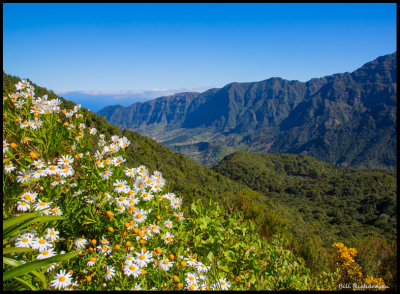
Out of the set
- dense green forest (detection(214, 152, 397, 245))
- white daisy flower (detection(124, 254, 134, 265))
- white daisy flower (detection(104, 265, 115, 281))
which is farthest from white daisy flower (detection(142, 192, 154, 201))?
dense green forest (detection(214, 152, 397, 245))

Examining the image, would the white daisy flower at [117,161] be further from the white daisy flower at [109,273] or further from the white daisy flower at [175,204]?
the white daisy flower at [109,273]

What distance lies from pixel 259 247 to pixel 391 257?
5693 mm

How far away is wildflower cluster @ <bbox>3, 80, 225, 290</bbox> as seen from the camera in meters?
1.82

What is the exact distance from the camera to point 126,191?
2123mm

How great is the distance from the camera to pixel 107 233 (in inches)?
86.8

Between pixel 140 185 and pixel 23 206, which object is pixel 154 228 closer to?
pixel 140 185

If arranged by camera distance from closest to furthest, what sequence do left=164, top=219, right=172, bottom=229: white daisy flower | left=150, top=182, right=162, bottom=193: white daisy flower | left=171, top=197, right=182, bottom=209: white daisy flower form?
1. left=164, top=219, right=172, bottom=229: white daisy flower
2. left=150, top=182, right=162, bottom=193: white daisy flower
3. left=171, top=197, right=182, bottom=209: white daisy flower

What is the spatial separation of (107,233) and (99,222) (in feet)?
0.60

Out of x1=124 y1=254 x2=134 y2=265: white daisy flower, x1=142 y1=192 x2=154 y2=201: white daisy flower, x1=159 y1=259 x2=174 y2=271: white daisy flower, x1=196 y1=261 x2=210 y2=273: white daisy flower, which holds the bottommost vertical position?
x1=196 y1=261 x2=210 y2=273: white daisy flower

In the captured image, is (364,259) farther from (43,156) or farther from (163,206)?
(43,156)

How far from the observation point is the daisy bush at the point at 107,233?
180 cm

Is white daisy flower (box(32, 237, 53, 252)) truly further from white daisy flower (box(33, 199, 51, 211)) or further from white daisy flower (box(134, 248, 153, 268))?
white daisy flower (box(134, 248, 153, 268))

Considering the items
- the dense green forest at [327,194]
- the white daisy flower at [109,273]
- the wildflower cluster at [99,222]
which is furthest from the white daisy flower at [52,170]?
the dense green forest at [327,194]

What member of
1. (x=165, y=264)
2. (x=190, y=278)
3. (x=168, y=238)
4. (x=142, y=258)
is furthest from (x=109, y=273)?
(x=190, y=278)
